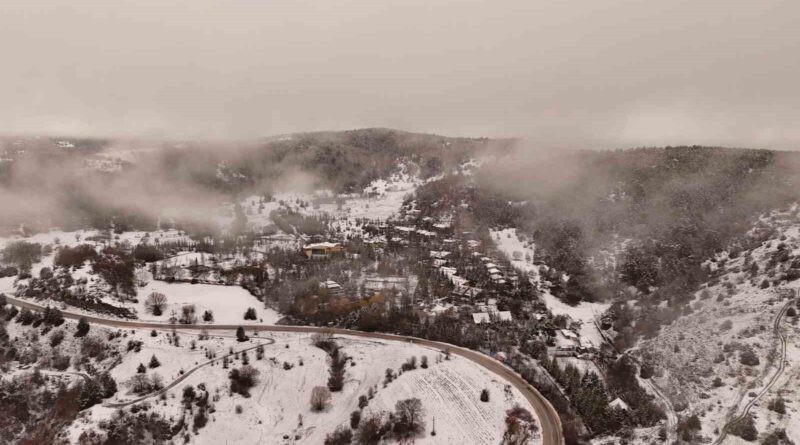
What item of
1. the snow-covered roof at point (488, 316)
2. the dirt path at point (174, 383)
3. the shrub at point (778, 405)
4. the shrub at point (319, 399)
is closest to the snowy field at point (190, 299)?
the dirt path at point (174, 383)

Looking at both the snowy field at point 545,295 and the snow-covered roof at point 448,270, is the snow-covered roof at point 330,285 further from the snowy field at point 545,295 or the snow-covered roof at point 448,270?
the snowy field at point 545,295

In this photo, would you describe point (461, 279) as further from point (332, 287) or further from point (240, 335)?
point (240, 335)

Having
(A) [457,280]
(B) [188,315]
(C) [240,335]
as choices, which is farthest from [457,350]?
(B) [188,315]

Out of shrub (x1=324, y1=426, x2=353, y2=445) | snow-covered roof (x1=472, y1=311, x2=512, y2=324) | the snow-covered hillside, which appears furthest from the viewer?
snow-covered roof (x1=472, y1=311, x2=512, y2=324)

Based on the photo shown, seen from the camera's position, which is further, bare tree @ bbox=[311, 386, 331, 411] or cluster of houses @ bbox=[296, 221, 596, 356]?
cluster of houses @ bbox=[296, 221, 596, 356]

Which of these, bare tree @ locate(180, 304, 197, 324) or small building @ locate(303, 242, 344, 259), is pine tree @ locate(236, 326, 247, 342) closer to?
bare tree @ locate(180, 304, 197, 324)

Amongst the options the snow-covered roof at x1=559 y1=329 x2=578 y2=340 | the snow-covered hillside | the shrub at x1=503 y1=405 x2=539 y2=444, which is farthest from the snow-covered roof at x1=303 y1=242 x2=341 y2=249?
the shrub at x1=503 y1=405 x2=539 y2=444

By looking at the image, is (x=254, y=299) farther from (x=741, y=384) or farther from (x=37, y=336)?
(x=741, y=384)

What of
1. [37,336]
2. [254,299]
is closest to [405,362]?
[254,299]
